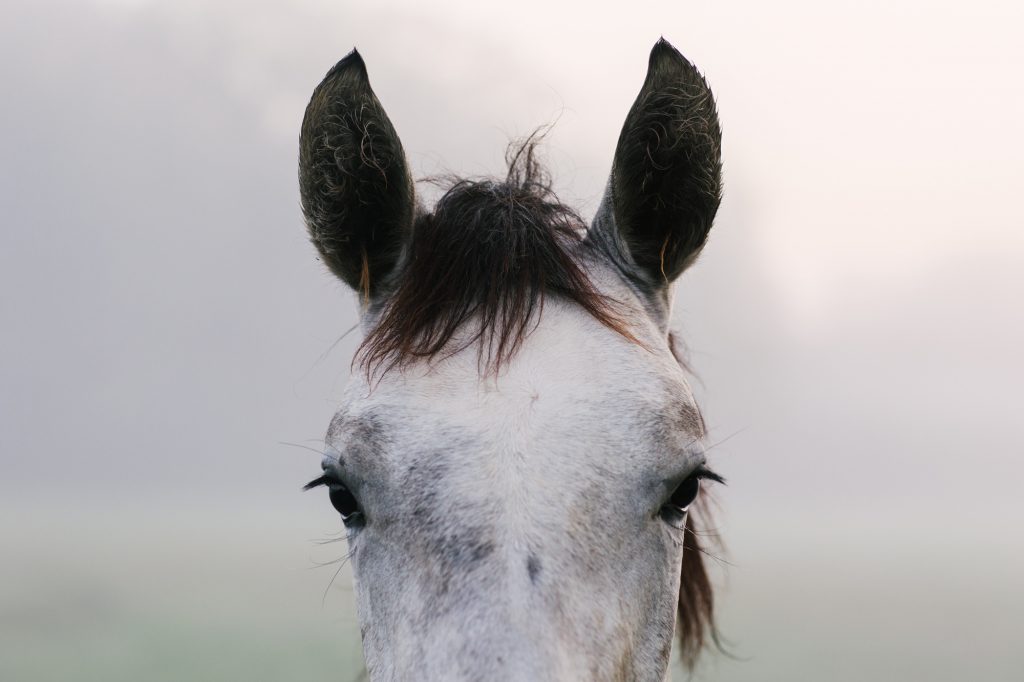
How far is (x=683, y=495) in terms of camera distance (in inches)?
126

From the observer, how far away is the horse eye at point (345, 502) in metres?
3.24

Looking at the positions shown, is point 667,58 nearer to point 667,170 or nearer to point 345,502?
point 667,170

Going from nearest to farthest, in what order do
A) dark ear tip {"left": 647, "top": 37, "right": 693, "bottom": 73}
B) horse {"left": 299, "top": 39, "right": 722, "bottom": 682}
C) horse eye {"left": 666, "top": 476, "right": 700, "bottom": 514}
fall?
horse {"left": 299, "top": 39, "right": 722, "bottom": 682} < horse eye {"left": 666, "top": 476, "right": 700, "bottom": 514} < dark ear tip {"left": 647, "top": 37, "right": 693, "bottom": 73}

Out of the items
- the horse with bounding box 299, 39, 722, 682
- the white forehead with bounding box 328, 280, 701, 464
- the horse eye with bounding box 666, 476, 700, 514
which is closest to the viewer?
the horse with bounding box 299, 39, 722, 682

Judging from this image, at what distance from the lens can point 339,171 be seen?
3770 millimetres

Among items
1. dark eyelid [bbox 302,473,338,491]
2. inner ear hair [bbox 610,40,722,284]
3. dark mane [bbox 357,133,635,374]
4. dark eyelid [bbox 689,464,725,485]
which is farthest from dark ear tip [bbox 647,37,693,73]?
dark eyelid [bbox 302,473,338,491]

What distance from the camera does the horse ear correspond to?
3682mm

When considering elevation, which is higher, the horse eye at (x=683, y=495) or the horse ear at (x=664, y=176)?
the horse ear at (x=664, y=176)

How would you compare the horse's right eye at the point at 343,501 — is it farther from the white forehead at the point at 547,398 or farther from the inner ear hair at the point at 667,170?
the inner ear hair at the point at 667,170

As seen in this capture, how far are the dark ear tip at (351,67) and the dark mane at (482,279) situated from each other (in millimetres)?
656

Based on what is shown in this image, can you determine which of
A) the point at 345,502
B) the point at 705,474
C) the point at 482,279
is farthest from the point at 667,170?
the point at 345,502

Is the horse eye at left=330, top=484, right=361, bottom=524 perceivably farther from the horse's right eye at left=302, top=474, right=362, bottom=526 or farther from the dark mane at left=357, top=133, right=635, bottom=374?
the dark mane at left=357, top=133, right=635, bottom=374

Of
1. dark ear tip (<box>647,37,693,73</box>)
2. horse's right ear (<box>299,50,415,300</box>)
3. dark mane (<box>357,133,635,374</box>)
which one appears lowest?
dark mane (<box>357,133,635,374</box>)

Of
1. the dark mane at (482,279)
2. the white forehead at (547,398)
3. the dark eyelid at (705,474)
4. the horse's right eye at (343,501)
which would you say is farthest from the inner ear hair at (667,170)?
the horse's right eye at (343,501)
